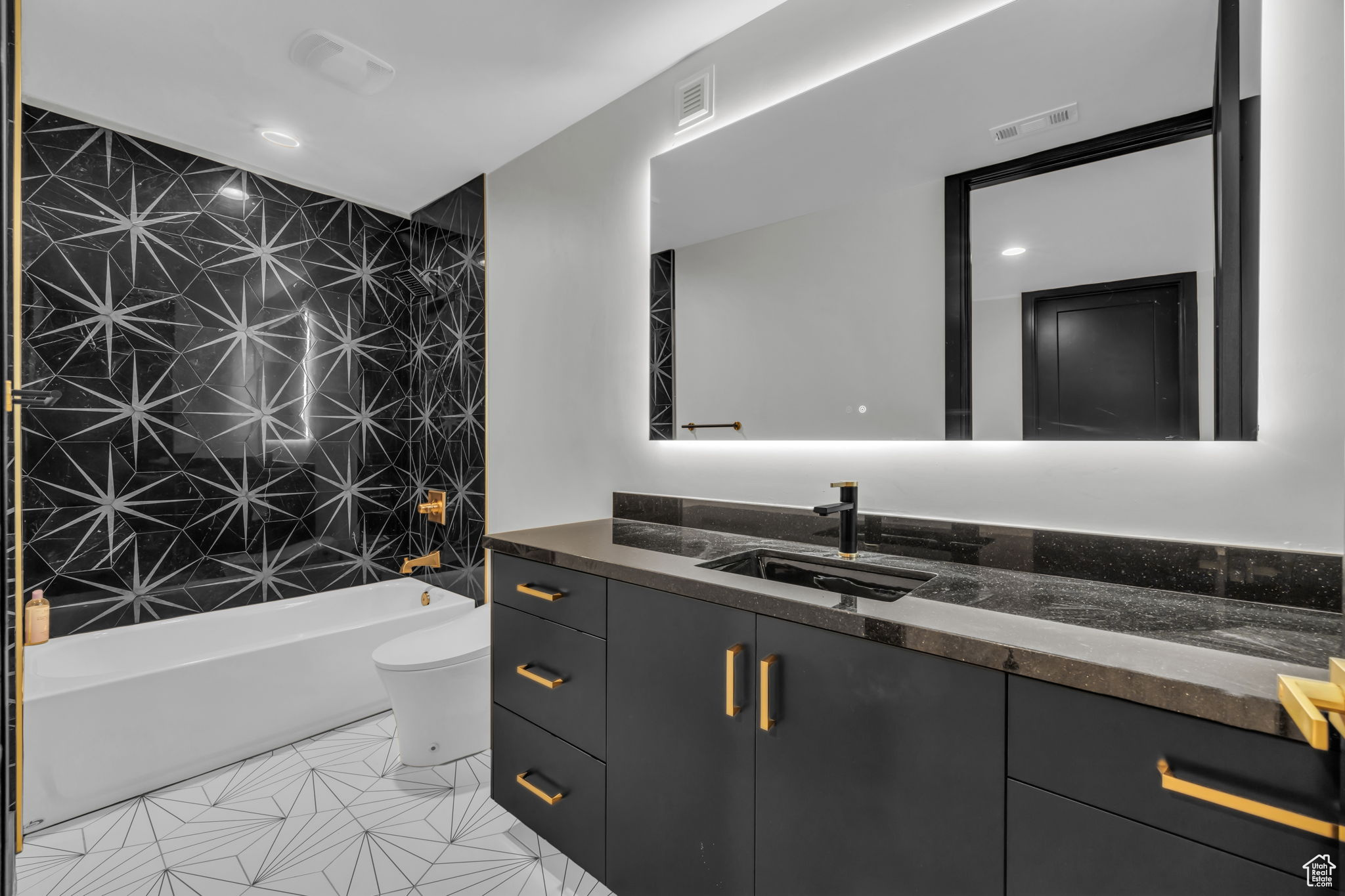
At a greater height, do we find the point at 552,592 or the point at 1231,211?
the point at 1231,211

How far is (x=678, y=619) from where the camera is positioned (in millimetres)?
1272

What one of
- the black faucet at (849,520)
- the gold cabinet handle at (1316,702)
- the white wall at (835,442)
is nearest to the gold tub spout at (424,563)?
the white wall at (835,442)

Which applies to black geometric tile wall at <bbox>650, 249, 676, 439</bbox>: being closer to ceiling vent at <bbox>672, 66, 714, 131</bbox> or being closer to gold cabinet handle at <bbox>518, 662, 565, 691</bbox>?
ceiling vent at <bbox>672, 66, 714, 131</bbox>

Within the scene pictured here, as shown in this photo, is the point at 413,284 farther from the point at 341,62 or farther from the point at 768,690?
the point at 768,690

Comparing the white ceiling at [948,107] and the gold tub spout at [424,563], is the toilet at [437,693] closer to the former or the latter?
the gold tub spout at [424,563]

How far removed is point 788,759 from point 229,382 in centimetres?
297

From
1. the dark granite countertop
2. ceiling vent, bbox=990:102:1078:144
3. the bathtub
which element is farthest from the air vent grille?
ceiling vent, bbox=990:102:1078:144

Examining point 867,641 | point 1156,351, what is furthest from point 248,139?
point 1156,351

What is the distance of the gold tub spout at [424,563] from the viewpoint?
10.4 ft

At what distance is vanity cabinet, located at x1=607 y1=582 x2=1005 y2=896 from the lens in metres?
0.90

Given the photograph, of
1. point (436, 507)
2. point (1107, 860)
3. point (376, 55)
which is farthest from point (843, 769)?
point (436, 507)

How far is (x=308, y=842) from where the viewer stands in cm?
179

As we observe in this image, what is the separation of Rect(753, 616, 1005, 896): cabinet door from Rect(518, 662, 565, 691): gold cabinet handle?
1.98 feet

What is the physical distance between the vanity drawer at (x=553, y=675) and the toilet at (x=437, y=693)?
39 cm
